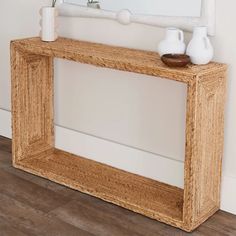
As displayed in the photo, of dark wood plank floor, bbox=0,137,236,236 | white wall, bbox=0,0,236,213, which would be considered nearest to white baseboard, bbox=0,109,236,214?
white wall, bbox=0,0,236,213

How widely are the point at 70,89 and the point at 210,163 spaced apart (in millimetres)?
1036

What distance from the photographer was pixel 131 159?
108 inches

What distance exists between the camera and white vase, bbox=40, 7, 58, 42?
2.72 meters

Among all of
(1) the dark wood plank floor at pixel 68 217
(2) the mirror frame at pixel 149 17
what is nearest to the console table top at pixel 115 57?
(2) the mirror frame at pixel 149 17

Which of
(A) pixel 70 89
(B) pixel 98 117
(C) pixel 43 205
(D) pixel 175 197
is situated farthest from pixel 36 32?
(D) pixel 175 197

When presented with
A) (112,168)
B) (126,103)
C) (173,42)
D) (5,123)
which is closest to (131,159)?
(112,168)

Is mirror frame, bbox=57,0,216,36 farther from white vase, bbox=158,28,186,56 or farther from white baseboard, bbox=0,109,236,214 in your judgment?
white baseboard, bbox=0,109,236,214

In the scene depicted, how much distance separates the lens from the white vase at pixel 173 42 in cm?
227

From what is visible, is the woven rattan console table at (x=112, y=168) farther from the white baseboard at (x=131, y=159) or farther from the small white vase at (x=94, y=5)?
the small white vase at (x=94, y=5)

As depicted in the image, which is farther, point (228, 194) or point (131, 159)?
point (131, 159)

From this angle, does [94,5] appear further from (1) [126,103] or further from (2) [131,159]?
(2) [131,159]

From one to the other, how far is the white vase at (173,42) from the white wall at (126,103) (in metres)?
0.17

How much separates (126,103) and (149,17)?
487 mm

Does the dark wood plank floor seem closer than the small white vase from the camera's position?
Yes
